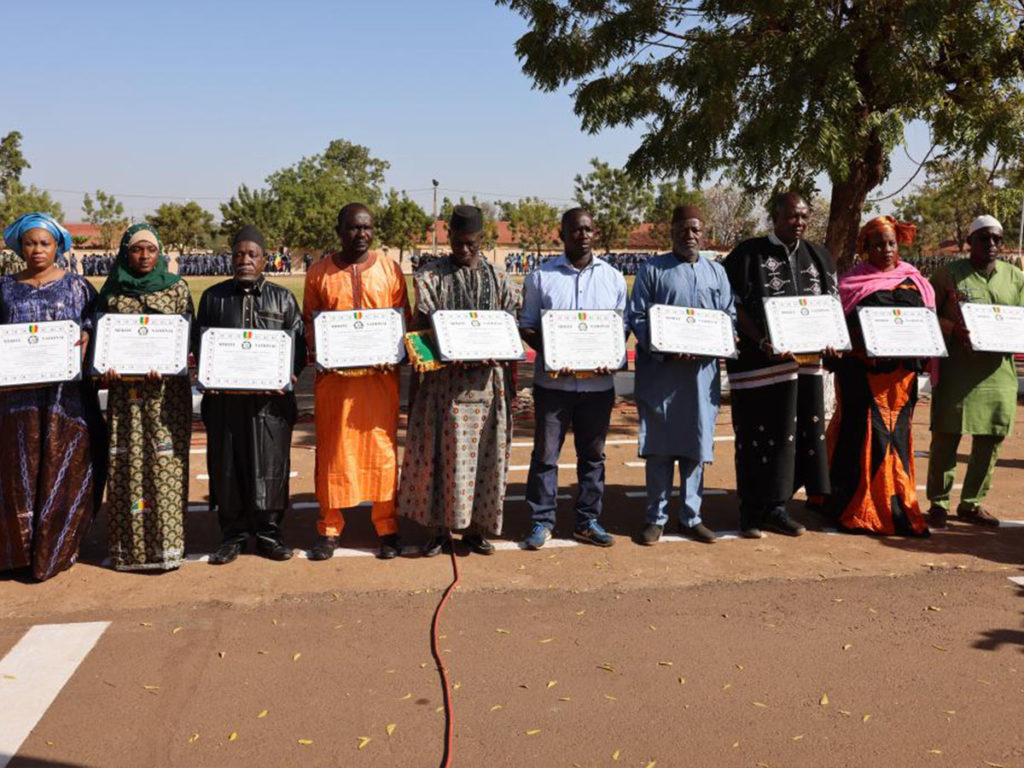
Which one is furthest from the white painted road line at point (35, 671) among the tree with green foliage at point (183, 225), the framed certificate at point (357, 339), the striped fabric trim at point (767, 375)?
the tree with green foliage at point (183, 225)

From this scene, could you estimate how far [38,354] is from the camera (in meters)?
4.70

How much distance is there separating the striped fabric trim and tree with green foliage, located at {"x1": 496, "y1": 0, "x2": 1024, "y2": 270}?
2866mm

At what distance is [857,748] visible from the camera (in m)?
3.21

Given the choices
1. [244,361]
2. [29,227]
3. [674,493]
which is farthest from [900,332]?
[29,227]

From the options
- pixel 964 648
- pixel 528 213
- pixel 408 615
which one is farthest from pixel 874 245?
pixel 528 213

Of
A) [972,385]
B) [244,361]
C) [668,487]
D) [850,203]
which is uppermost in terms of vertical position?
[850,203]

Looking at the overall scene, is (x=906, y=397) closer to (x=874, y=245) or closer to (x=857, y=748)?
(x=874, y=245)

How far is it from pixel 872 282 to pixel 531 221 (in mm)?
58889

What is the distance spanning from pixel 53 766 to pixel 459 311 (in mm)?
2921

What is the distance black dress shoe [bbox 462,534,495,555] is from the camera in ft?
17.5

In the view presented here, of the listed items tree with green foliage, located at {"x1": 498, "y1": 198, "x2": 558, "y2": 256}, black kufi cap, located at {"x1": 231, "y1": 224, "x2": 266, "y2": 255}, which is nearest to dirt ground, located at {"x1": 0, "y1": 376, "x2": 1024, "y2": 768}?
black kufi cap, located at {"x1": 231, "y1": 224, "x2": 266, "y2": 255}

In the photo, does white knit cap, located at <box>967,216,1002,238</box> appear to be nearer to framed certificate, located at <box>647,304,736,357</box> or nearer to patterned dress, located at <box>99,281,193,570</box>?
framed certificate, located at <box>647,304,736,357</box>

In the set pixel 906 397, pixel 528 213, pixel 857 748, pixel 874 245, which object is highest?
pixel 528 213

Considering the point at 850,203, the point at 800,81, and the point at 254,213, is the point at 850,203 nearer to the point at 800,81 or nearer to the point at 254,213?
the point at 800,81
